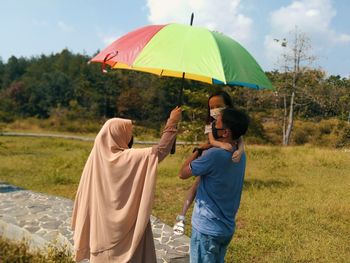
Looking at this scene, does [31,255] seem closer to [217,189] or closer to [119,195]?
[119,195]

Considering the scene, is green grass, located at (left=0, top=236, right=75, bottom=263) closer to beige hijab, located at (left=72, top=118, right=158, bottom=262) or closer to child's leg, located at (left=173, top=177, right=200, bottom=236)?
beige hijab, located at (left=72, top=118, right=158, bottom=262)

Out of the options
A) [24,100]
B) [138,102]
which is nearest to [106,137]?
[138,102]

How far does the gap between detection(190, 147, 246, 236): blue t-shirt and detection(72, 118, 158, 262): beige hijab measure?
392 millimetres

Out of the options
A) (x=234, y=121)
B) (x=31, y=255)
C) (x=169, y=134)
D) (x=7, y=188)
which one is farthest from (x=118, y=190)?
(x=7, y=188)

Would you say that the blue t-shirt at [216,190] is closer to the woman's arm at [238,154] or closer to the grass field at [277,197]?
the woman's arm at [238,154]

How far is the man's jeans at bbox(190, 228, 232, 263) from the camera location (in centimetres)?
252

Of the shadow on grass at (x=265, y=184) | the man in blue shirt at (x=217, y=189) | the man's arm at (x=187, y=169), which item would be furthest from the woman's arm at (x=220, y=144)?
the shadow on grass at (x=265, y=184)

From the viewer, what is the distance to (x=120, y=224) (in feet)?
9.40

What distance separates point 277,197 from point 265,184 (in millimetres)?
1528

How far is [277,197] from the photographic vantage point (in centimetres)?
889

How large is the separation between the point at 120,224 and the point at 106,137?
627 millimetres

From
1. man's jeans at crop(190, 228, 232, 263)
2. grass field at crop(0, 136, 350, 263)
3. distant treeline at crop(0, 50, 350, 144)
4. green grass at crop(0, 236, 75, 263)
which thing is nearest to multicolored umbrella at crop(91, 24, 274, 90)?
man's jeans at crop(190, 228, 232, 263)

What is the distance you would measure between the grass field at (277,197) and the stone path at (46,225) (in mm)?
659

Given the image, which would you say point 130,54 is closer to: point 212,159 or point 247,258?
point 212,159
